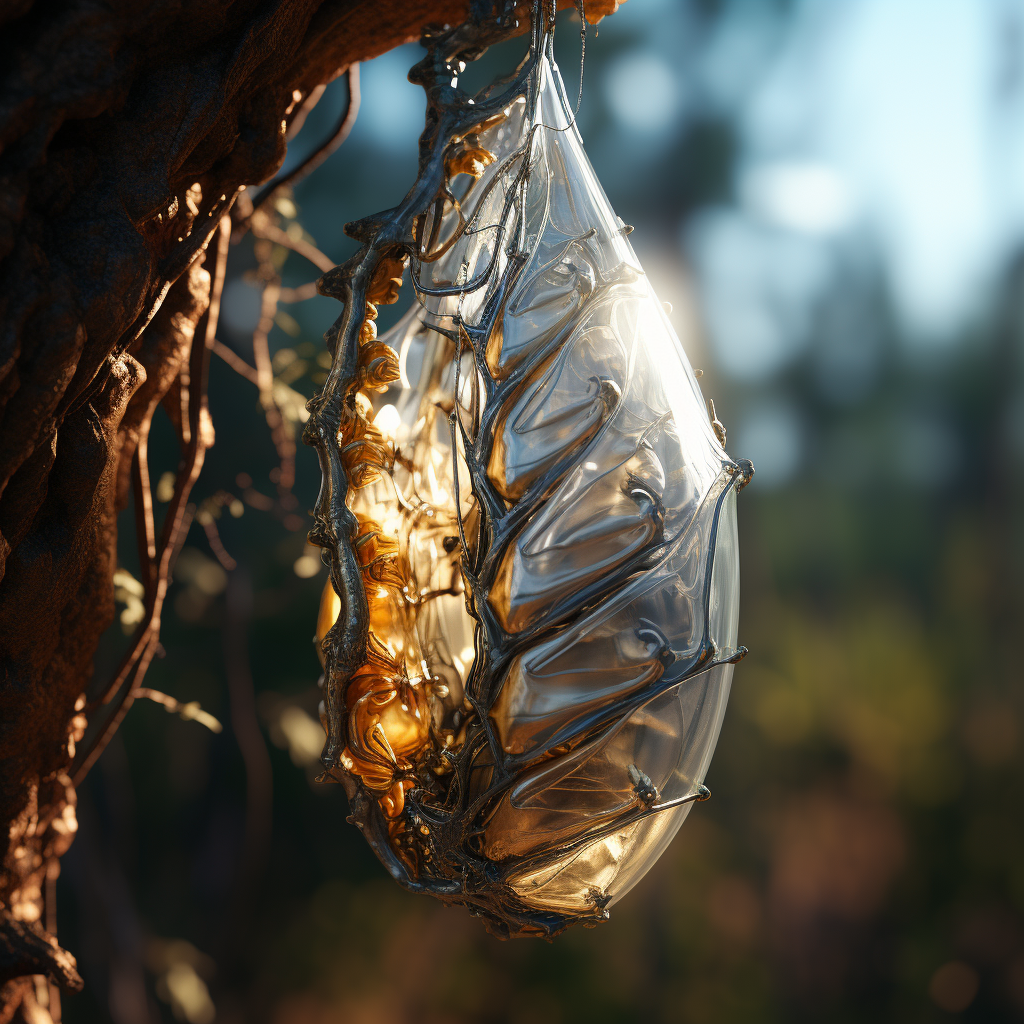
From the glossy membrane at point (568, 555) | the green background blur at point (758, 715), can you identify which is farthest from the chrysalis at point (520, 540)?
the green background blur at point (758, 715)

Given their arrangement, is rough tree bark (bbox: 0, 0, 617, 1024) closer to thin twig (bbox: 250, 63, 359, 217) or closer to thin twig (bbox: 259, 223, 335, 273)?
thin twig (bbox: 250, 63, 359, 217)

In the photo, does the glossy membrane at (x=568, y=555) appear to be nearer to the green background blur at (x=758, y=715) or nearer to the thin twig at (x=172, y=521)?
the thin twig at (x=172, y=521)

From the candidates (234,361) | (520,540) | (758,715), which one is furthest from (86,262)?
(758,715)

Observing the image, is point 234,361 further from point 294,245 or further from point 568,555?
point 568,555

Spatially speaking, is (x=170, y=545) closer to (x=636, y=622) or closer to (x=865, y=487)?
(x=636, y=622)

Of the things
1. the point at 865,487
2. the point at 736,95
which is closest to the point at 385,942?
the point at 865,487

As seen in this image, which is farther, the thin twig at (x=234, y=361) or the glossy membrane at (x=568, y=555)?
the thin twig at (x=234, y=361)

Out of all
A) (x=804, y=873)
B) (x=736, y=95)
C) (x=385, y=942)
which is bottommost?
(x=804, y=873)
